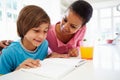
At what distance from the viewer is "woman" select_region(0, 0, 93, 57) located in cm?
133

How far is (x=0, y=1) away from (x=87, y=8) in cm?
233

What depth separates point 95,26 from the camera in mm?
7426

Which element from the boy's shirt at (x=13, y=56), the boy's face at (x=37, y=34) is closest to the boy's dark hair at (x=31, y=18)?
the boy's face at (x=37, y=34)

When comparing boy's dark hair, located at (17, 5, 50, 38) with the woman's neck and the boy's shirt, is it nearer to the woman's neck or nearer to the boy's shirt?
the boy's shirt

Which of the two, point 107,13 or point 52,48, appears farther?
point 107,13

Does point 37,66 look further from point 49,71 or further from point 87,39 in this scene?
point 87,39

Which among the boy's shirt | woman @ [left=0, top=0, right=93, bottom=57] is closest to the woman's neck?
woman @ [left=0, top=0, right=93, bottom=57]

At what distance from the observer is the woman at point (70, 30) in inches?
52.6

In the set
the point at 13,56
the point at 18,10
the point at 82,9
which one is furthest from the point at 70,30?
the point at 18,10

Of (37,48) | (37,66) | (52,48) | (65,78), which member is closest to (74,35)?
(52,48)

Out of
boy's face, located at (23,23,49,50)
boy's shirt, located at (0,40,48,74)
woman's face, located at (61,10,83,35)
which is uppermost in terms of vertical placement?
woman's face, located at (61,10,83,35)

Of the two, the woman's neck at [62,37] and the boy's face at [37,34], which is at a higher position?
the boy's face at [37,34]

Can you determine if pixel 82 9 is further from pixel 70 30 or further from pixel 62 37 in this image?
pixel 62 37

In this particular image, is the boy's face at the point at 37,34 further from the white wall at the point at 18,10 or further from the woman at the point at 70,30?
the white wall at the point at 18,10
